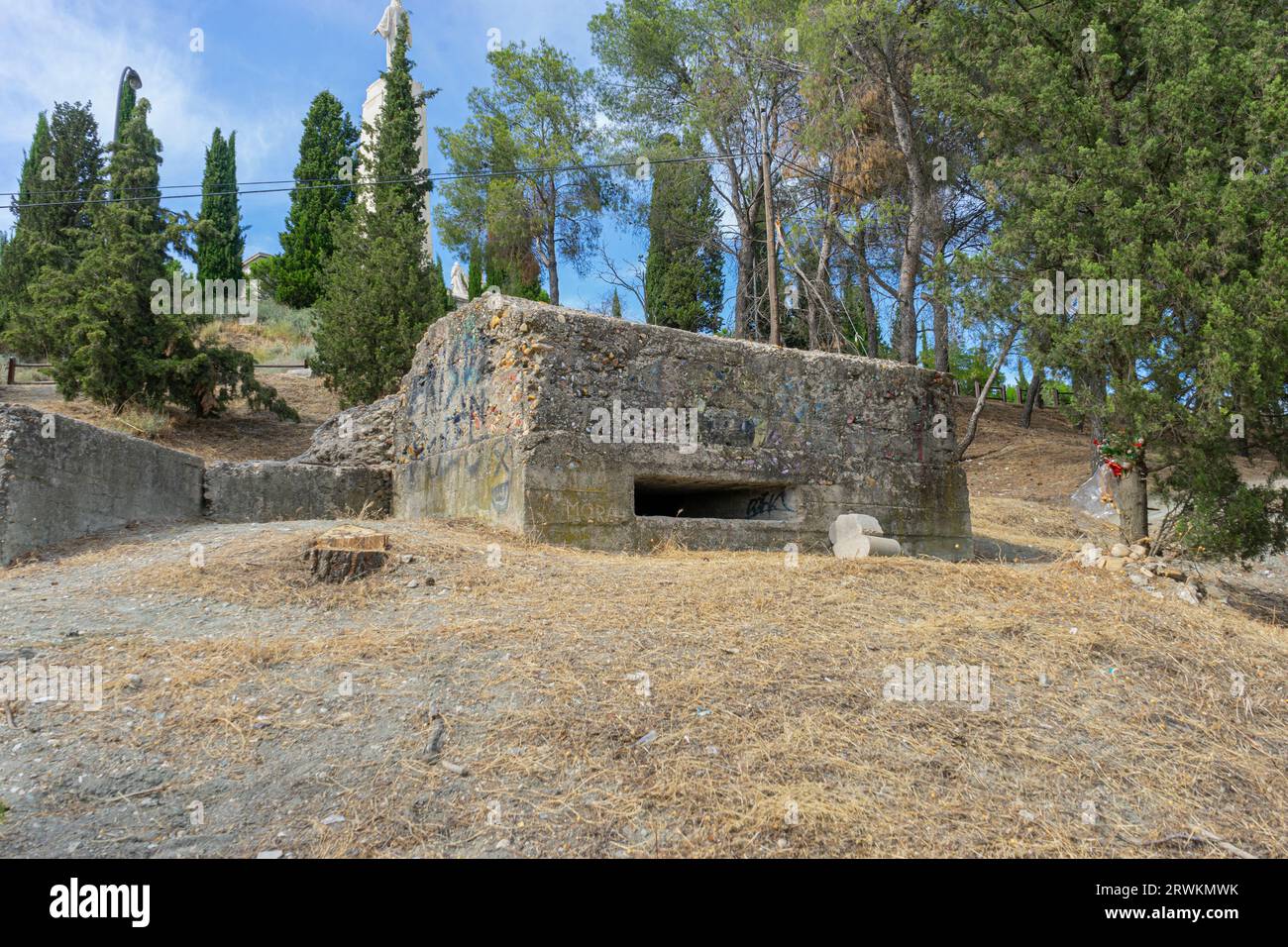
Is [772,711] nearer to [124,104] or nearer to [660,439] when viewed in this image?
[660,439]

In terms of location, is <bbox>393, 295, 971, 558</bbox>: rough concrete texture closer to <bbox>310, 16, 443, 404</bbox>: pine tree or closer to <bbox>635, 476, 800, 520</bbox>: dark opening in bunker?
<bbox>635, 476, 800, 520</bbox>: dark opening in bunker

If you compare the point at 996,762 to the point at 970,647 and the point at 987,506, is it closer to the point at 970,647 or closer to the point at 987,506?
the point at 970,647

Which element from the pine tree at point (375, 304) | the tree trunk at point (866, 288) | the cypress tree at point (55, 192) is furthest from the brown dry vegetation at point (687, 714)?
the cypress tree at point (55, 192)

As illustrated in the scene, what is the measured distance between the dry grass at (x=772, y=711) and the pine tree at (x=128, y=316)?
1052cm

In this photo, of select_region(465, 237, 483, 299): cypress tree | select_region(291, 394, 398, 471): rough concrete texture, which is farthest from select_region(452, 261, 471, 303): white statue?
select_region(291, 394, 398, 471): rough concrete texture

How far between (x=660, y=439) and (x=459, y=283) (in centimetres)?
2534

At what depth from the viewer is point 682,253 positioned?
25453 mm

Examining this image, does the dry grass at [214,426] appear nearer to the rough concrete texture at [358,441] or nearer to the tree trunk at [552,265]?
the rough concrete texture at [358,441]

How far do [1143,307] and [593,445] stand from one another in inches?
212

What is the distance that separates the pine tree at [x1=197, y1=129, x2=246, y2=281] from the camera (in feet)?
91.4

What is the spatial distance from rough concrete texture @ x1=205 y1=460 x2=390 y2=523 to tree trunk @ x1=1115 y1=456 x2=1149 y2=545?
826 centimetres

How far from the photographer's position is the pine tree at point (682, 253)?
80.1 feet

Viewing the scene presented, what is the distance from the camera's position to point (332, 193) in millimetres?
27719
